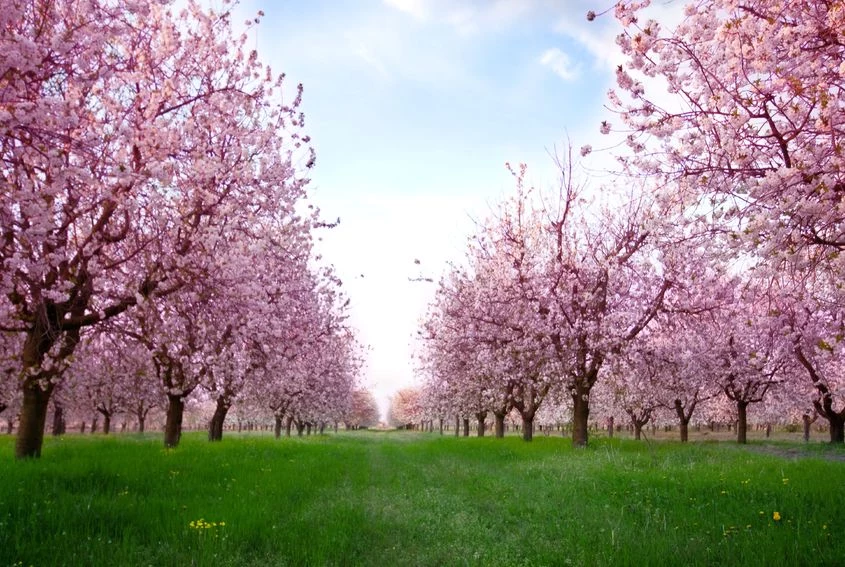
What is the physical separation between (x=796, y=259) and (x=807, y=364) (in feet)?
90.3

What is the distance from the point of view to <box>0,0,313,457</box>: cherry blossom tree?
6340 millimetres

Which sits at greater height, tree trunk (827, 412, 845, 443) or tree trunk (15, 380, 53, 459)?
tree trunk (15, 380, 53, 459)

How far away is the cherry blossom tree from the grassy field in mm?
2807

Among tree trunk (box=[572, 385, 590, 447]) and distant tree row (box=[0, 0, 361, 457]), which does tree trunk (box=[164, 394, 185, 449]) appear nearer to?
distant tree row (box=[0, 0, 361, 457])

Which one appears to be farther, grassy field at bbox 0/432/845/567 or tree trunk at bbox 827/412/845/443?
tree trunk at bbox 827/412/845/443

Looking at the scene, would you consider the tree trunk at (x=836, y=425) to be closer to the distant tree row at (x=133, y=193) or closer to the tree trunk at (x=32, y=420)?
the distant tree row at (x=133, y=193)

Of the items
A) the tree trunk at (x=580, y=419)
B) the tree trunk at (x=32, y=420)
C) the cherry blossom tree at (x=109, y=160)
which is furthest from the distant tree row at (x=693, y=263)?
the tree trunk at (x=32, y=420)

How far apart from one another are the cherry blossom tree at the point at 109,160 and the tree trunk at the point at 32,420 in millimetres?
32

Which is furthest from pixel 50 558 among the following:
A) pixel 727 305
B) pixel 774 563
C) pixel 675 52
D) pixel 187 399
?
pixel 727 305

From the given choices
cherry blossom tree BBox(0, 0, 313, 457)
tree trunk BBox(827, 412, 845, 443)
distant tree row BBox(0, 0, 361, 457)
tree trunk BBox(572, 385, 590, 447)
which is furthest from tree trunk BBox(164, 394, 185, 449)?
tree trunk BBox(827, 412, 845, 443)

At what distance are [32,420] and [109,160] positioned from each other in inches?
363

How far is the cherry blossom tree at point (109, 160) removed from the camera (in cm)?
634

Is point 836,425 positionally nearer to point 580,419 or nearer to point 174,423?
point 580,419

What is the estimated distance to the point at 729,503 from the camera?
9703 mm
